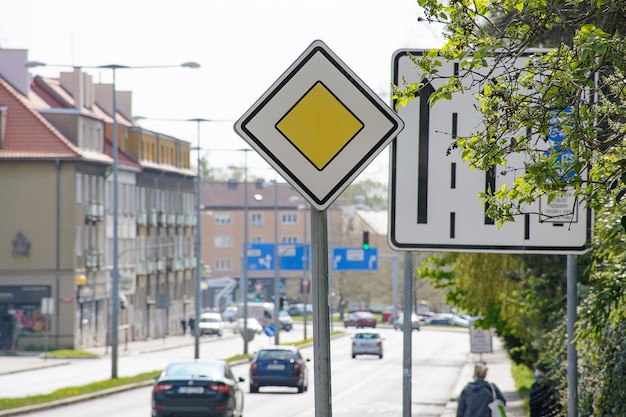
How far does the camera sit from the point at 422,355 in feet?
227

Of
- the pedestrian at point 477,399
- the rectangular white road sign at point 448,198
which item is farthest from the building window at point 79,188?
the rectangular white road sign at point 448,198

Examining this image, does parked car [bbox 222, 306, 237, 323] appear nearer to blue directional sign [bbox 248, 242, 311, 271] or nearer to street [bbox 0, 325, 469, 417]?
street [bbox 0, 325, 469, 417]

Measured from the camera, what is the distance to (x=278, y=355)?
3959 cm

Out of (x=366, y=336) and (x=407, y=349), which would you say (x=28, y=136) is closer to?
(x=366, y=336)

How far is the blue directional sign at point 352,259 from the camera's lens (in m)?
79.1

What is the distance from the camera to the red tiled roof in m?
67.8

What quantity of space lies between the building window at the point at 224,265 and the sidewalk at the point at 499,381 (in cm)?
7370

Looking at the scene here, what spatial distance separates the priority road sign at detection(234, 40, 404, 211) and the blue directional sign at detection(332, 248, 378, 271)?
74330 millimetres

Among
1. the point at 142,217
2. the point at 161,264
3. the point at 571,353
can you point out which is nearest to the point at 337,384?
the point at 571,353

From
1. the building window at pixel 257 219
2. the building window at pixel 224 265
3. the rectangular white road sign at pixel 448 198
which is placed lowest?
the building window at pixel 224 265

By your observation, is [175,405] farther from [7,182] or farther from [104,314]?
[104,314]

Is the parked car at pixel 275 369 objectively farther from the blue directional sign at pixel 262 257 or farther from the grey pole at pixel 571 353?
the blue directional sign at pixel 262 257

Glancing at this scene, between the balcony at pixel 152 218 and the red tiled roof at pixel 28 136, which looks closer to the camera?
the red tiled roof at pixel 28 136

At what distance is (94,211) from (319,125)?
6950cm
